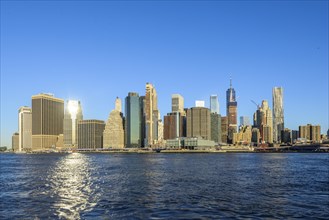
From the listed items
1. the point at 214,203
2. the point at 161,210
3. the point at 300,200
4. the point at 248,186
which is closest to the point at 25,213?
the point at 161,210

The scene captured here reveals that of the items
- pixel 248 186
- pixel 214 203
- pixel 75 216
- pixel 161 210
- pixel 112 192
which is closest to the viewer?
pixel 75 216

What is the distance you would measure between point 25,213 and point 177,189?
2887 cm

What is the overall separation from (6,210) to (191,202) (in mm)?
24126

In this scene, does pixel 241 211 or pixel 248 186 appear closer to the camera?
pixel 241 211

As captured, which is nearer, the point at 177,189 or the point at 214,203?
the point at 214,203

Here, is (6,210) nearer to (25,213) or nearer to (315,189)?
(25,213)

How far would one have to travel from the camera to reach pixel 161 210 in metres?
48.7

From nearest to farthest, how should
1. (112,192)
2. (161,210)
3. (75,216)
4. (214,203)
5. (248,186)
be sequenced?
(75,216) → (161,210) → (214,203) → (112,192) → (248,186)

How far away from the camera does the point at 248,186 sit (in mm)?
73500

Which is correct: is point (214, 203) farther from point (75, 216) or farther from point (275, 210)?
point (75, 216)

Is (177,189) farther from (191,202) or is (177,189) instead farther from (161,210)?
(161,210)

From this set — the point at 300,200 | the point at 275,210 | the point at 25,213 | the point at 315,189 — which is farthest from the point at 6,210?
the point at 315,189

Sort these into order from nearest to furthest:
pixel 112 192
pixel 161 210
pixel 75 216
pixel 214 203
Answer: pixel 75 216 < pixel 161 210 < pixel 214 203 < pixel 112 192

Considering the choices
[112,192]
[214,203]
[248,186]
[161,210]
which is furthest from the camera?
[248,186]
